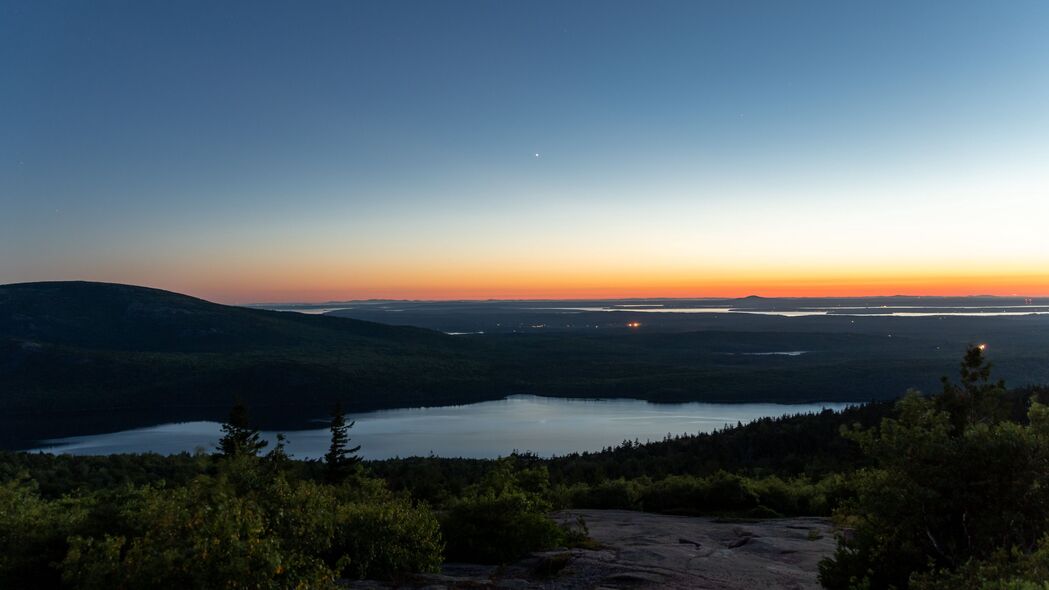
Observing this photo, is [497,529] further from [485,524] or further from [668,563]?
[668,563]

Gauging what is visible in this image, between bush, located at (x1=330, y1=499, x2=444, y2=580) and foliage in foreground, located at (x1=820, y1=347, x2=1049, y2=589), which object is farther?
bush, located at (x1=330, y1=499, x2=444, y2=580)

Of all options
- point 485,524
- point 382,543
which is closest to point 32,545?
point 382,543

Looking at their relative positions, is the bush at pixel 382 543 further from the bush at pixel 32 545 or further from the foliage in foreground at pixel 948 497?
the foliage in foreground at pixel 948 497

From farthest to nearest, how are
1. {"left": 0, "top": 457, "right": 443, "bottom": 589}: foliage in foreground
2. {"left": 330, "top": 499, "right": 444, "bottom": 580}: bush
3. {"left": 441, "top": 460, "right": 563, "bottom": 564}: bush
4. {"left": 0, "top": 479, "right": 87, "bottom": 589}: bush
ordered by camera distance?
{"left": 441, "top": 460, "right": 563, "bottom": 564}: bush, {"left": 330, "top": 499, "right": 444, "bottom": 580}: bush, {"left": 0, "top": 479, "right": 87, "bottom": 589}: bush, {"left": 0, "top": 457, "right": 443, "bottom": 589}: foliage in foreground

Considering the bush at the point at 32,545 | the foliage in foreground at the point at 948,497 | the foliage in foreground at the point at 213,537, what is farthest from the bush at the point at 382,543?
the foliage in foreground at the point at 948,497

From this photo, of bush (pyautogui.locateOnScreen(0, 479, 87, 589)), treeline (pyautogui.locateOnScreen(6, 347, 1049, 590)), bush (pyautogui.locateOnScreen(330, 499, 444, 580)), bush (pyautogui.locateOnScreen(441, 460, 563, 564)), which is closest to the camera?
treeline (pyautogui.locateOnScreen(6, 347, 1049, 590))

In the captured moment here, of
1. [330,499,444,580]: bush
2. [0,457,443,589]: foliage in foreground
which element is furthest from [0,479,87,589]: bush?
[330,499,444,580]: bush

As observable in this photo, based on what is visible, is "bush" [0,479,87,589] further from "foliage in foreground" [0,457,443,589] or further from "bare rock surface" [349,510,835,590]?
"bare rock surface" [349,510,835,590]

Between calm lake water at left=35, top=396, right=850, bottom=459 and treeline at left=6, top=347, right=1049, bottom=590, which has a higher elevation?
treeline at left=6, top=347, right=1049, bottom=590
